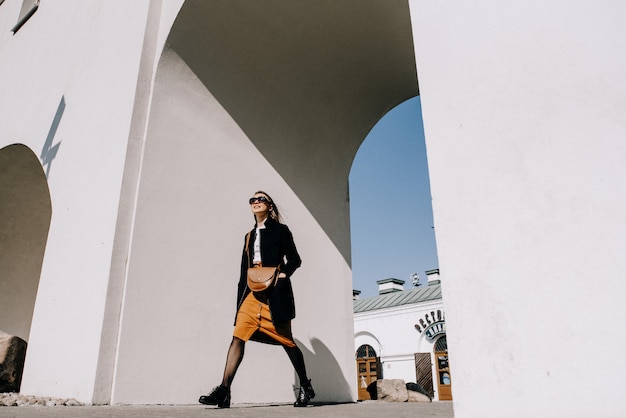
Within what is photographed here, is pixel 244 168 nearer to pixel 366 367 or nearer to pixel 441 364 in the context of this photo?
pixel 441 364

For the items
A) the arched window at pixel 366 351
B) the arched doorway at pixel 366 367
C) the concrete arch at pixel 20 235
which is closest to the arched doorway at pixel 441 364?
the arched doorway at pixel 366 367

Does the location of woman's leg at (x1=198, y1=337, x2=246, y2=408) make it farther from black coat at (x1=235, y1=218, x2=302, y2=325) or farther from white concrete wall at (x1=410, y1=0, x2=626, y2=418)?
white concrete wall at (x1=410, y1=0, x2=626, y2=418)

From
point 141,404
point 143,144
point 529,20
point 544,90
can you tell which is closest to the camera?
point 544,90

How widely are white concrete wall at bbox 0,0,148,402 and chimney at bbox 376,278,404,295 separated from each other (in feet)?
78.8

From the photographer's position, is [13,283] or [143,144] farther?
[13,283]

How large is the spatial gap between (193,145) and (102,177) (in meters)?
0.85

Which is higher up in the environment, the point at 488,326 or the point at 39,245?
the point at 39,245

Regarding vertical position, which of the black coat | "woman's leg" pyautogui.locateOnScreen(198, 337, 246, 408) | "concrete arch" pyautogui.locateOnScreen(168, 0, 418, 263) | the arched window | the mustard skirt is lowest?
"woman's leg" pyautogui.locateOnScreen(198, 337, 246, 408)

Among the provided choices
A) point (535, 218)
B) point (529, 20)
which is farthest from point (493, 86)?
point (535, 218)

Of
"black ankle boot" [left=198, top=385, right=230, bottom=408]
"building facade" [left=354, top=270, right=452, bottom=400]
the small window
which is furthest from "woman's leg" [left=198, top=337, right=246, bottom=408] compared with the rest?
"building facade" [left=354, top=270, right=452, bottom=400]

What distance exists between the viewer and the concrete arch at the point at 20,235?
6.57 metres

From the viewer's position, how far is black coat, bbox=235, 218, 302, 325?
3259 millimetres

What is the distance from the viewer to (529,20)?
6.06 feet

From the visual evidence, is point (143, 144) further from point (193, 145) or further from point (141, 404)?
point (141, 404)
